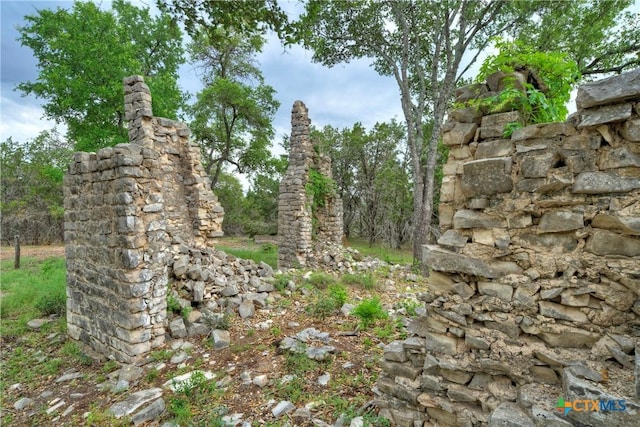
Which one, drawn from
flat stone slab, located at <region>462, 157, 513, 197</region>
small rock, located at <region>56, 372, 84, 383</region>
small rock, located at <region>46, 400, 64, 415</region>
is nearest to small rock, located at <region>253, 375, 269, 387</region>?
small rock, located at <region>46, 400, 64, 415</region>

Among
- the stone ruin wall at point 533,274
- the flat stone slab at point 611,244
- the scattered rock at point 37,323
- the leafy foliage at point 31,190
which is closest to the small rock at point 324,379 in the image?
the stone ruin wall at point 533,274

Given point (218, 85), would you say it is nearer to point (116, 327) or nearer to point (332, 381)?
point (116, 327)

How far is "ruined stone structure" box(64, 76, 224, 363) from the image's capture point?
13.9ft

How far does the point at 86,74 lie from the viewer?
1091 centimetres

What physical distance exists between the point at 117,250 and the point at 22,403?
2.02 m

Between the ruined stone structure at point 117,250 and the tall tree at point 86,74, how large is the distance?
289 inches

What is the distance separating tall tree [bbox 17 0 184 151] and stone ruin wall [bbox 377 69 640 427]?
37.9 feet

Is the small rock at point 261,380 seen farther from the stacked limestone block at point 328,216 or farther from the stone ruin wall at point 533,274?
the stacked limestone block at point 328,216

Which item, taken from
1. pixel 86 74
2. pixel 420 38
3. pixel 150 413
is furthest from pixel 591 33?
pixel 86 74

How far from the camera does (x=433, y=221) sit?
18.7 metres

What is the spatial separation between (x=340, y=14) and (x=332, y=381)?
472 inches

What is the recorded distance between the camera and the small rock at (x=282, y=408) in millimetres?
3035

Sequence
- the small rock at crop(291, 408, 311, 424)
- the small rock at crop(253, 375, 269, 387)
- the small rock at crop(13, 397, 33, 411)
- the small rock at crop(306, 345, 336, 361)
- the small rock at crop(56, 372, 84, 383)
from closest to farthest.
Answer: the small rock at crop(291, 408, 311, 424) → the small rock at crop(253, 375, 269, 387) → the small rock at crop(13, 397, 33, 411) → the small rock at crop(306, 345, 336, 361) → the small rock at crop(56, 372, 84, 383)

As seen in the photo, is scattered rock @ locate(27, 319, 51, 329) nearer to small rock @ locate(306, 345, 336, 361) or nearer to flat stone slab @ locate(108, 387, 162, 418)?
flat stone slab @ locate(108, 387, 162, 418)
